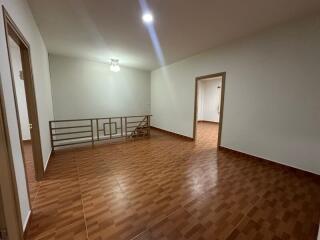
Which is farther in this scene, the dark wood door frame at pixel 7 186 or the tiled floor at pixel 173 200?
the tiled floor at pixel 173 200

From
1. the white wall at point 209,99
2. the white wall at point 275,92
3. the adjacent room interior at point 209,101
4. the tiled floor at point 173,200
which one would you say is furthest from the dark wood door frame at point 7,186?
the white wall at point 209,99

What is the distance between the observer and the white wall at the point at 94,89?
4.54m

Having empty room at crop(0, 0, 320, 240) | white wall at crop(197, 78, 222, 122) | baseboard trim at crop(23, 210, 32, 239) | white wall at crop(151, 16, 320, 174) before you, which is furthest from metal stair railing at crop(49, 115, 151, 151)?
white wall at crop(197, 78, 222, 122)

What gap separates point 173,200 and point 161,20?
2836 mm

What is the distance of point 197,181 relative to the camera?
2.29 meters

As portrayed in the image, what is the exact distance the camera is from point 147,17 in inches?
92.6

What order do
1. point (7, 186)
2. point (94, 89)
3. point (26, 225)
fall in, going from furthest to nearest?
1. point (94, 89)
2. point (26, 225)
3. point (7, 186)

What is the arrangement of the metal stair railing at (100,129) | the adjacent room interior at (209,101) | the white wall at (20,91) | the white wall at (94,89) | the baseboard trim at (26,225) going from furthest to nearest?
the adjacent room interior at (209,101), the metal stair railing at (100,129), the white wall at (94,89), the white wall at (20,91), the baseboard trim at (26,225)

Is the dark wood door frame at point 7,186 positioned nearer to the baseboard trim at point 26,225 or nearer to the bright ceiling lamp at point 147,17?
the baseboard trim at point 26,225

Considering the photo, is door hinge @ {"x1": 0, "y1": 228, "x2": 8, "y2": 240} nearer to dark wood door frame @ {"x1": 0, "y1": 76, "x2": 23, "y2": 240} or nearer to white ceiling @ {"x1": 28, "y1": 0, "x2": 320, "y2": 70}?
dark wood door frame @ {"x1": 0, "y1": 76, "x2": 23, "y2": 240}

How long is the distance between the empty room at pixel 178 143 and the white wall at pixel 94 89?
13 cm

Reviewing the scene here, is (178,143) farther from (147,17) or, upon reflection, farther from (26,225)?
(26,225)

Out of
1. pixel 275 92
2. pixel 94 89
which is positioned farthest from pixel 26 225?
pixel 94 89

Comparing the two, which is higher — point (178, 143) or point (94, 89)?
point (94, 89)
